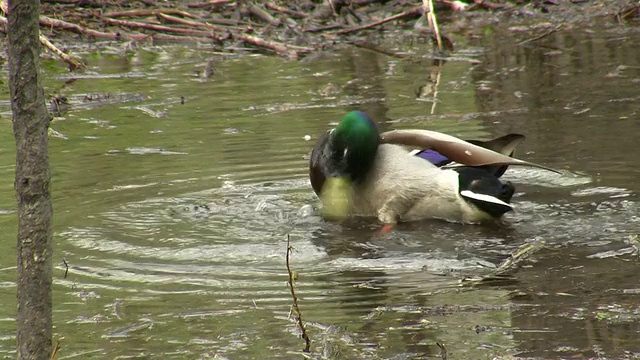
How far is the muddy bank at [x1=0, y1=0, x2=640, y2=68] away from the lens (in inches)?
525

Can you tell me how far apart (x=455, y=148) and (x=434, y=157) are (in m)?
0.15

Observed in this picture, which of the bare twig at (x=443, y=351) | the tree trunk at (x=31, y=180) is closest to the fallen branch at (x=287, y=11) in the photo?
the bare twig at (x=443, y=351)

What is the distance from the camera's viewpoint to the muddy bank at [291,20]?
1334 centimetres

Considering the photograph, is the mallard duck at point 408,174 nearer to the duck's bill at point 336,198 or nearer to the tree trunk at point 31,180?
the duck's bill at point 336,198

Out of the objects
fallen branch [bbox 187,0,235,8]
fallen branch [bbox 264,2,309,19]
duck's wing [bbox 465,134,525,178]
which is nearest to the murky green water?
duck's wing [bbox 465,134,525,178]

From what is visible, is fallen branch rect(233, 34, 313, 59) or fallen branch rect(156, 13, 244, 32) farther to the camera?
fallen branch rect(156, 13, 244, 32)

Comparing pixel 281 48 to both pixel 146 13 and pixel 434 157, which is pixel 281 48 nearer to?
pixel 146 13

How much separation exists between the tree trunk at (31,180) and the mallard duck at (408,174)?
325 cm

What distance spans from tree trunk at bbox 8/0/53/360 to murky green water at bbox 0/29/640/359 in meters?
0.86

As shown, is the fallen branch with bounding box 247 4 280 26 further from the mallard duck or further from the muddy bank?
the mallard duck

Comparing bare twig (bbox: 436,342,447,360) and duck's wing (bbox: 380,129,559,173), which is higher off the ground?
bare twig (bbox: 436,342,447,360)

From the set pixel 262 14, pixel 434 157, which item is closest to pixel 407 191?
pixel 434 157

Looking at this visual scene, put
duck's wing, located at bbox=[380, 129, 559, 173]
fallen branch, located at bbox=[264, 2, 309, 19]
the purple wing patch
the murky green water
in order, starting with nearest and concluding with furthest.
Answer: the murky green water < duck's wing, located at bbox=[380, 129, 559, 173] < the purple wing patch < fallen branch, located at bbox=[264, 2, 309, 19]

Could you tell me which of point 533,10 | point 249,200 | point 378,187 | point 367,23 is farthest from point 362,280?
point 533,10
